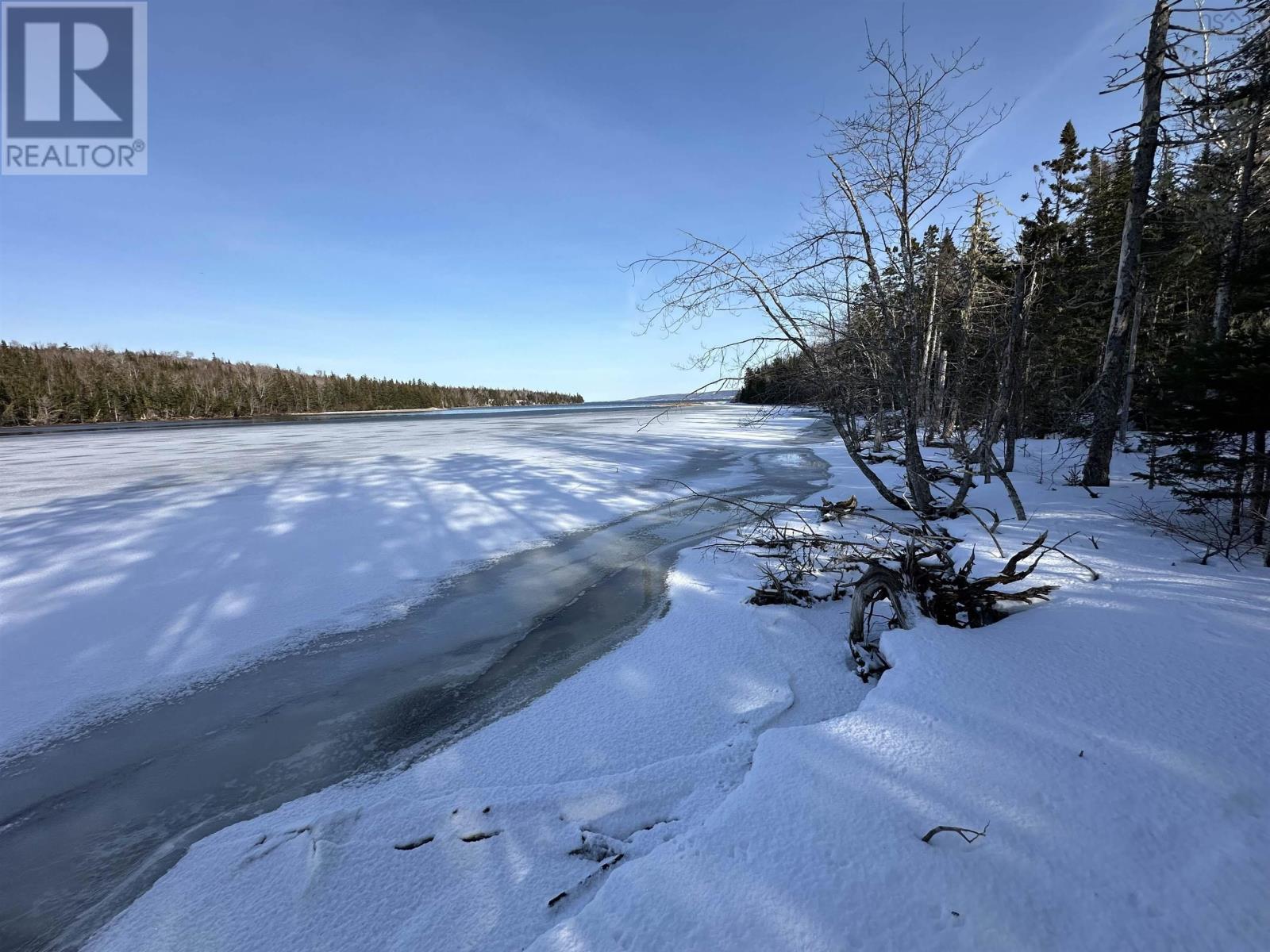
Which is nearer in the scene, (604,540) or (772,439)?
(604,540)

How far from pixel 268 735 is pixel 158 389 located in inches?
2769

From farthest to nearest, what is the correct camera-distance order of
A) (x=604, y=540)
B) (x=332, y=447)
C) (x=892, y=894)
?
(x=332, y=447) < (x=604, y=540) < (x=892, y=894)

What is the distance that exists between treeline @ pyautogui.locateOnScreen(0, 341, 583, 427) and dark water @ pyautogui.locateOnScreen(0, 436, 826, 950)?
62844mm

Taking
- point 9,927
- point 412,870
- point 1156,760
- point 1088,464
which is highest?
point 1088,464

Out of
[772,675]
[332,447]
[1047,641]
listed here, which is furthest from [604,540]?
[332,447]

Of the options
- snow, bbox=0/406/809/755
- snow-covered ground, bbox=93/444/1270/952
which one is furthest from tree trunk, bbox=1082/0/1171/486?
snow, bbox=0/406/809/755

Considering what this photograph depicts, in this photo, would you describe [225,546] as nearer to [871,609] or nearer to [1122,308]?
[871,609]

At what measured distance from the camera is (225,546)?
5664mm

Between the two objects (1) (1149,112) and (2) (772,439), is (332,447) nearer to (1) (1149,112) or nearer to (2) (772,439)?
(2) (772,439)

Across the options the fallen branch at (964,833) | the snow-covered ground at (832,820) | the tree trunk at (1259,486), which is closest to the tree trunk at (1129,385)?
the tree trunk at (1259,486)

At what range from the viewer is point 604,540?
20.4 ft

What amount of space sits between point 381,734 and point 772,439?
18580 millimetres

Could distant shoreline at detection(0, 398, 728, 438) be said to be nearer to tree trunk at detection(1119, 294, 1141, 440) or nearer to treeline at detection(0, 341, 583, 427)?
treeline at detection(0, 341, 583, 427)

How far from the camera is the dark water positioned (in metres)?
1.98
